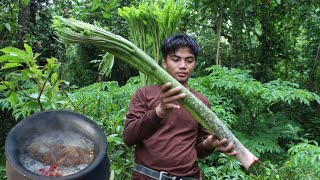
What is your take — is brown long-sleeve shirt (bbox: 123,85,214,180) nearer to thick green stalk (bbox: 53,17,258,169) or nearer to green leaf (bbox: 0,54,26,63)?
thick green stalk (bbox: 53,17,258,169)

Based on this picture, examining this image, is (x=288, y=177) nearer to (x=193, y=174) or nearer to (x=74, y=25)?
(x=193, y=174)

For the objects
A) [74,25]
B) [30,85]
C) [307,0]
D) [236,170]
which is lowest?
[236,170]

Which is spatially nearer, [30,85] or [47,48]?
[30,85]

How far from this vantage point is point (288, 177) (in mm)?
2072

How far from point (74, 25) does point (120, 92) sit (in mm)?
1843

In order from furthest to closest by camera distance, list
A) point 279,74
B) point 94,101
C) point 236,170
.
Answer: point 279,74
point 94,101
point 236,170

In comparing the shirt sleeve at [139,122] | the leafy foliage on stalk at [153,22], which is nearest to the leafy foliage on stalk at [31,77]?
the shirt sleeve at [139,122]

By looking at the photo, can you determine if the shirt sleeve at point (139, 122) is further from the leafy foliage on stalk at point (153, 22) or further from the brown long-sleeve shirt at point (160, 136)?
the leafy foliage on stalk at point (153, 22)

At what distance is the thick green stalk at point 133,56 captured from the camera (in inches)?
55.0

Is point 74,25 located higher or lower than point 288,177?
higher

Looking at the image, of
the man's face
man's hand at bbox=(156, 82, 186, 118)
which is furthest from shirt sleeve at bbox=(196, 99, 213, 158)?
man's hand at bbox=(156, 82, 186, 118)

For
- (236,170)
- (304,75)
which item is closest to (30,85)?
(236,170)

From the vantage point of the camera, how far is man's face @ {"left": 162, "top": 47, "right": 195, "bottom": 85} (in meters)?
1.72

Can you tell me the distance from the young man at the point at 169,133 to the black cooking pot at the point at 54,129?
0.46 m
